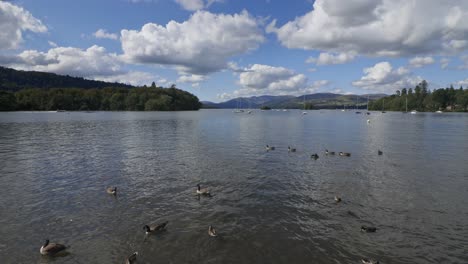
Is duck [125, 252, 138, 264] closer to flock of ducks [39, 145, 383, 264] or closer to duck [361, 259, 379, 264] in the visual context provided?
flock of ducks [39, 145, 383, 264]

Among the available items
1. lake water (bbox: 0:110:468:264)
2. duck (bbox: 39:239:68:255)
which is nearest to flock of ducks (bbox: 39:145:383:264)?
duck (bbox: 39:239:68:255)

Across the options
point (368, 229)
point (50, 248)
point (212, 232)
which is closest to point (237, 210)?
point (212, 232)

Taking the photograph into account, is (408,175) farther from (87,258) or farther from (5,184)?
A: (5,184)

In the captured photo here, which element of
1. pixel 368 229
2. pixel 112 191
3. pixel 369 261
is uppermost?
pixel 112 191

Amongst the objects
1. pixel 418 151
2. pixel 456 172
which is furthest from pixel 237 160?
pixel 418 151

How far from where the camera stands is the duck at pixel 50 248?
1351 cm

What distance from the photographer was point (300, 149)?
4509 cm

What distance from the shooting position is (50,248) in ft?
44.5

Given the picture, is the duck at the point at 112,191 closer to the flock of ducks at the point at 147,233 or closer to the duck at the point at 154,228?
the flock of ducks at the point at 147,233

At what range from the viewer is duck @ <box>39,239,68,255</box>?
532 inches

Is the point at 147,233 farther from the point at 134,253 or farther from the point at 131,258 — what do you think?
the point at 131,258

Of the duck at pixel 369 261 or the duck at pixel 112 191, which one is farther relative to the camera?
the duck at pixel 112 191

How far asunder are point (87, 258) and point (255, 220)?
8.96m

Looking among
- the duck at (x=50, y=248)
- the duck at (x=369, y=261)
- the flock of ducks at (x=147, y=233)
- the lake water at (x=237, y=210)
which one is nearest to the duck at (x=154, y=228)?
the flock of ducks at (x=147, y=233)
